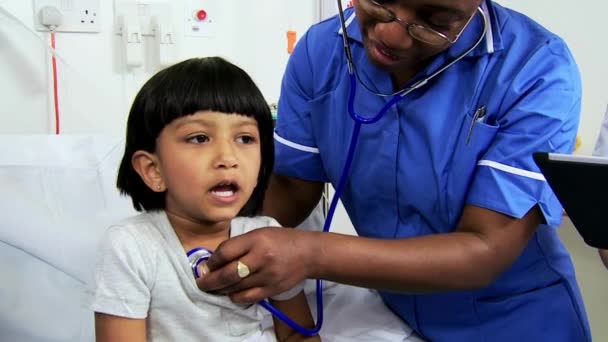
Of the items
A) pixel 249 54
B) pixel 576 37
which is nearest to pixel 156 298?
pixel 249 54

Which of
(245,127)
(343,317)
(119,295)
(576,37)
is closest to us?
(119,295)

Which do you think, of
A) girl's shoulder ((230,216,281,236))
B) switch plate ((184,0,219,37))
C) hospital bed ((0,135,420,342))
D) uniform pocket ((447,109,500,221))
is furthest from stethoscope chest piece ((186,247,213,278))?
switch plate ((184,0,219,37))

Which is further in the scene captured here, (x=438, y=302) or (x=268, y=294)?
(x=438, y=302)

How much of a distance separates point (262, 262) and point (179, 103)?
295mm

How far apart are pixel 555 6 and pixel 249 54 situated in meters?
1.27

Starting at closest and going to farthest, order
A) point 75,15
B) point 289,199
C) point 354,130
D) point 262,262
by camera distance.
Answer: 1. point 262,262
2. point 354,130
3. point 289,199
4. point 75,15

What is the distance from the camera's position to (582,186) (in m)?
0.64

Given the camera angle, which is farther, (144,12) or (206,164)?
(144,12)

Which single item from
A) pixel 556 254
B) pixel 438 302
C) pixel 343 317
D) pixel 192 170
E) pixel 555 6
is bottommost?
pixel 343 317

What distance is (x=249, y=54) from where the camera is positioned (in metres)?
2.47

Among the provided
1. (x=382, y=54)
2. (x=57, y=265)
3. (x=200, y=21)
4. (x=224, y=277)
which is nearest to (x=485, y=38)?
(x=382, y=54)

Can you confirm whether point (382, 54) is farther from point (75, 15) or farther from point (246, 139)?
point (75, 15)

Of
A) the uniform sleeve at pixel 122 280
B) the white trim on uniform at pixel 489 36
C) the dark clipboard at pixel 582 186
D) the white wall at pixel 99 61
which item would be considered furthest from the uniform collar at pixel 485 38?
the white wall at pixel 99 61

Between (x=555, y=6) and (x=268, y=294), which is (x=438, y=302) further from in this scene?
(x=555, y=6)
